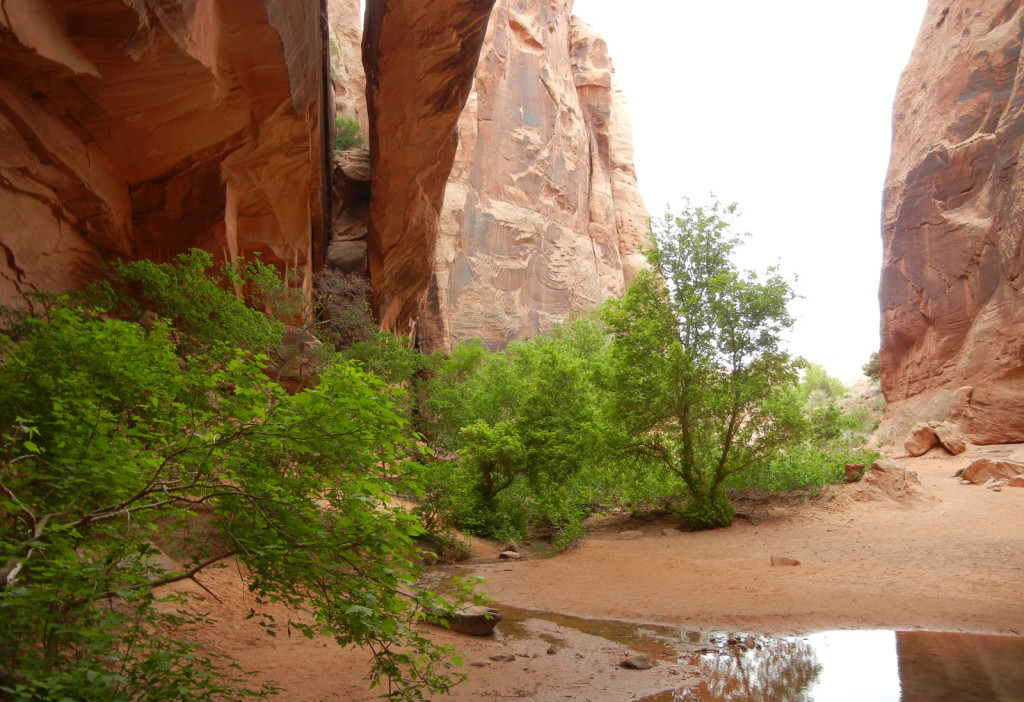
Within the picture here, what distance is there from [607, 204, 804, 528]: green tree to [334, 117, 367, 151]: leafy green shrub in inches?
535

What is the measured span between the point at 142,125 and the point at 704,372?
13.2 m

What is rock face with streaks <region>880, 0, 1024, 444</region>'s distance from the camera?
22734 millimetres

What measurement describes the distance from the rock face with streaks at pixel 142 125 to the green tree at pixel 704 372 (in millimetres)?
9742

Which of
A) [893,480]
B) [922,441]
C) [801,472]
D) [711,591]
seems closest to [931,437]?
[922,441]

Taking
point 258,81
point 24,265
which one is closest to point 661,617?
point 24,265

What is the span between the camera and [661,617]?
9.51 metres

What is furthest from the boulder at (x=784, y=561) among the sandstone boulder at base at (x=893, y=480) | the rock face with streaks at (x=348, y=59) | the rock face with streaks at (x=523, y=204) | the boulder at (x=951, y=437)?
the rock face with streaks at (x=348, y=59)

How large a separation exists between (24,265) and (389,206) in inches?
463

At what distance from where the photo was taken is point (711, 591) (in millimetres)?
10555

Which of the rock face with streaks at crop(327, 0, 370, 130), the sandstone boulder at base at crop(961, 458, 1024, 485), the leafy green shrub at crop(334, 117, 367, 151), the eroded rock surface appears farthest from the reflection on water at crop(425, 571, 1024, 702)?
the rock face with streaks at crop(327, 0, 370, 130)

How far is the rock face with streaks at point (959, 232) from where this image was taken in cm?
2273

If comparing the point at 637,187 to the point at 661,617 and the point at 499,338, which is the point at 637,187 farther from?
the point at 661,617

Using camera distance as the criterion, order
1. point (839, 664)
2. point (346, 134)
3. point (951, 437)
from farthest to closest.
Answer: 1. point (346, 134)
2. point (951, 437)
3. point (839, 664)

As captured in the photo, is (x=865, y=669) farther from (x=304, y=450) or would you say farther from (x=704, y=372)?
(x=704, y=372)
